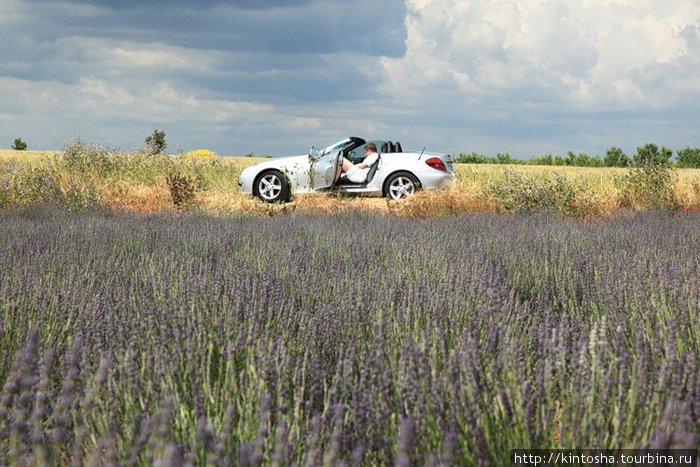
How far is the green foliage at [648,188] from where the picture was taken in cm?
1427

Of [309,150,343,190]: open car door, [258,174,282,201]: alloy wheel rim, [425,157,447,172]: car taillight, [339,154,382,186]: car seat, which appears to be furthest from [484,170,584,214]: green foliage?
[258,174,282,201]: alloy wheel rim

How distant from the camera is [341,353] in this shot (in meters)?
2.72

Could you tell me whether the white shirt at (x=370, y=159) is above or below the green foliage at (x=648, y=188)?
above

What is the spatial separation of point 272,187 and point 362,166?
75.8 inches

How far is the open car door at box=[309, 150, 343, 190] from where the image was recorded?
47.9ft

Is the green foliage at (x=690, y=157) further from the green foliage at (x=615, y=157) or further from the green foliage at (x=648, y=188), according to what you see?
the green foliage at (x=648, y=188)

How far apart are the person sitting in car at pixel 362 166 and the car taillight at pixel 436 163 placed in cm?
111

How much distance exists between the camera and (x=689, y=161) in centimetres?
4312

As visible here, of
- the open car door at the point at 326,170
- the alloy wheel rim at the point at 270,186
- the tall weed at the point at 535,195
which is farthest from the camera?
the alloy wheel rim at the point at 270,186

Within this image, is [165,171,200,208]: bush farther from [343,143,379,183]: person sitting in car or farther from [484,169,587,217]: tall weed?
[484,169,587,217]: tall weed

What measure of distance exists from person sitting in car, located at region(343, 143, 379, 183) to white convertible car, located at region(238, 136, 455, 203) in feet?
0.29

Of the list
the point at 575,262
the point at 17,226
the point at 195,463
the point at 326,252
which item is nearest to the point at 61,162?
the point at 17,226

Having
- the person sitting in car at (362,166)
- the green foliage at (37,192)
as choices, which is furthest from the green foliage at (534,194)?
the green foliage at (37,192)

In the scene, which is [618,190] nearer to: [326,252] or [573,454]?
[326,252]
